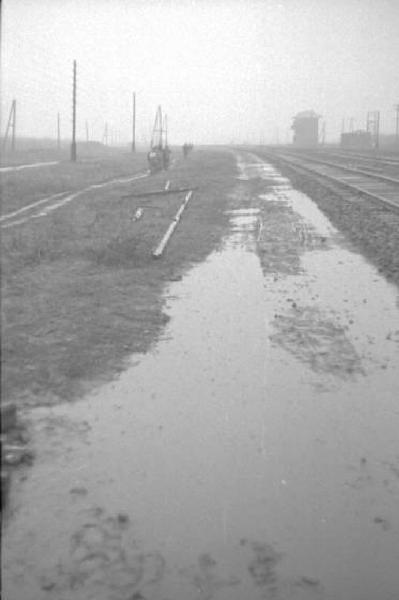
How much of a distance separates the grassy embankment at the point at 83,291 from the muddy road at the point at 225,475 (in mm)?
269

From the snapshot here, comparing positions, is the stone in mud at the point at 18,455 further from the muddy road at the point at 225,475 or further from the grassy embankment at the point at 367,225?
the grassy embankment at the point at 367,225

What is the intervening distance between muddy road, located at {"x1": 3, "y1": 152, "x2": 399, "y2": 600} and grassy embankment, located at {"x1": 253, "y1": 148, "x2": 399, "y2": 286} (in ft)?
10.7

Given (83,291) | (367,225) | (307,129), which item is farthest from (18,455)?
(307,129)

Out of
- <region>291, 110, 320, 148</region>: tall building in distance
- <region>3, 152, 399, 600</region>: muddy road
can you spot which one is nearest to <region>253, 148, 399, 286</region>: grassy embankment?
<region>3, 152, 399, 600</region>: muddy road

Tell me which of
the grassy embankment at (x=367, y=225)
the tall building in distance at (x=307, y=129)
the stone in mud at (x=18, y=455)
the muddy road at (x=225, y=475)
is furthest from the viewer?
the tall building in distance at (x=307, y=129)

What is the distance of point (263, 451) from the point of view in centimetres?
341

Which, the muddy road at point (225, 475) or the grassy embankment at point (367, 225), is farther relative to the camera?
the grassy embankment at point (367, 225)

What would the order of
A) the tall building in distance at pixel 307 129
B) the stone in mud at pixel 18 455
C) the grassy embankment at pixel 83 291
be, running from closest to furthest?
the stone in mud at pixel 18 455
the grassy embankment at pixel 83 291
the tall building in distance at pixel 307 129

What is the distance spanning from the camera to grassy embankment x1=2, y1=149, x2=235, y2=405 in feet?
12.6

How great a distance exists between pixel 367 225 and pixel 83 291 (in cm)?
799

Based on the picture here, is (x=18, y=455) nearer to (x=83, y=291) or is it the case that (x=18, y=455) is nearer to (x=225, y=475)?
(x=225, y=475)

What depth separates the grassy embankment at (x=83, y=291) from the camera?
12.6 feet

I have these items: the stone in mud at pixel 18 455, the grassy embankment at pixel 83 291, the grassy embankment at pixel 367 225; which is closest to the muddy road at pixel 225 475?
the stone in mud at pixel 18 455

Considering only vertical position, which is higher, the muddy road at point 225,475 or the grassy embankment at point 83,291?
the grassy embankment at point 83,291
